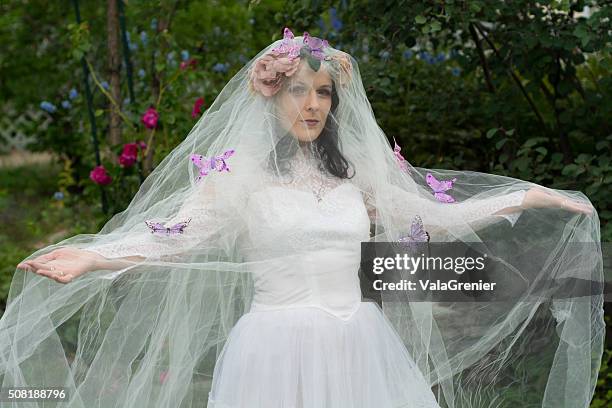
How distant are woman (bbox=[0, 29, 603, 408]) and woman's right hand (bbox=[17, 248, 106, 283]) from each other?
0.01 metres

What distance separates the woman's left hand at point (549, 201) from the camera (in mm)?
3322

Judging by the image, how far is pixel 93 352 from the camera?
3.36m

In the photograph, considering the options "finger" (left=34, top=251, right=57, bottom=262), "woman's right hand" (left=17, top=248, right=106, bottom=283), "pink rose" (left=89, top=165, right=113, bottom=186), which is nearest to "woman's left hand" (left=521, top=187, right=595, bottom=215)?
"woman's right hand" (left=17, top=248, right=106, bottom=283)

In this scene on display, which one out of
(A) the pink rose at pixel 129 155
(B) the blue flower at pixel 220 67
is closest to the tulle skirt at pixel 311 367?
(A) the pink rose at pixel 129 155

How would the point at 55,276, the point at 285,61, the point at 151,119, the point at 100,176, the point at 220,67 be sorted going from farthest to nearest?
the point at 220,67 < the point at 100,176 < the point at 151,119 < the point at 285,61 < the point at 55,276

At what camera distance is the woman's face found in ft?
10.5

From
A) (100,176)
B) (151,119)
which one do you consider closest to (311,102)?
(151,119)

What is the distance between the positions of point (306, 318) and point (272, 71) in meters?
0.78

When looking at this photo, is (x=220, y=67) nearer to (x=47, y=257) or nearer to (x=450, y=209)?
(x=450, y=209)

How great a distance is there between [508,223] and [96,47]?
5.18 m

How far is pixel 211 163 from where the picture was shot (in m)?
3.24

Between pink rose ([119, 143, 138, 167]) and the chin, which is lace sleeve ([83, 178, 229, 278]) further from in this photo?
pink rose ([119, 143, 138, 167])

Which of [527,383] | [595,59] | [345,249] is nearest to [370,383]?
[345,249]

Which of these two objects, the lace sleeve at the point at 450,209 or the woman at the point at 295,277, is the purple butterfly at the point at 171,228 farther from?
the lace sleeve at the point at 450,209
